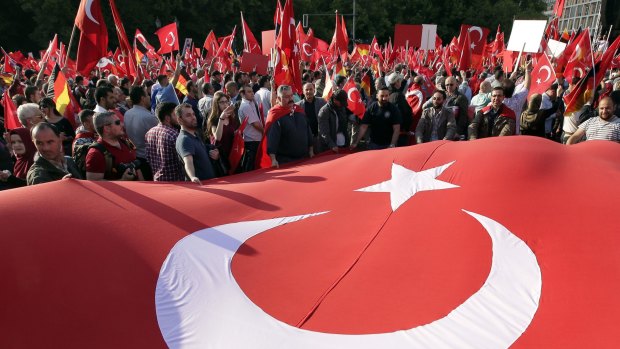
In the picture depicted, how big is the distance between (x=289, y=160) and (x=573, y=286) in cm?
354

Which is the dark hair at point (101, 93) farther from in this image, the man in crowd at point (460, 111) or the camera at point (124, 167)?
the man in crowd at point (460, 111)

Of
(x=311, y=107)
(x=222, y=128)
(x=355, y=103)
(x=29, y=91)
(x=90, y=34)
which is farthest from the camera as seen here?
(x=355, y=103)

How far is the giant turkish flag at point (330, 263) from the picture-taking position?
2.43 m

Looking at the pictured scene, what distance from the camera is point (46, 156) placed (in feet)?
12.2

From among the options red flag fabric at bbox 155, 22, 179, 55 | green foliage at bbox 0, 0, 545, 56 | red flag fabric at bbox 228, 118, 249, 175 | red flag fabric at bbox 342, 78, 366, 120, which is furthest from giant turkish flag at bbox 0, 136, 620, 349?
green foliage at bbox 0, 0, 545, 56

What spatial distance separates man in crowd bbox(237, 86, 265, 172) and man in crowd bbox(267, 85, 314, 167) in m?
0.68

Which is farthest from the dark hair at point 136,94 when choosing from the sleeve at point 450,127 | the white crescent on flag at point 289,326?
the sleeve at point 450,127

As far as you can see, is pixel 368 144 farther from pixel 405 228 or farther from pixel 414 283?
pixel 414 283

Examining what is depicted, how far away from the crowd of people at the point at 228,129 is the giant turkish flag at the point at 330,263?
836mm

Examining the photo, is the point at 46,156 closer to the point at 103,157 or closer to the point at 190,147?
the point at 103,157

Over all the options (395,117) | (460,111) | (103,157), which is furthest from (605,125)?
(103,157)

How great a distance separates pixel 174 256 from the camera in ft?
9.86

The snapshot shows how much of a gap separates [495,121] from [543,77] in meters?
2.15

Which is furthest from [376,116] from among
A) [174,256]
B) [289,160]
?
[174,256]
